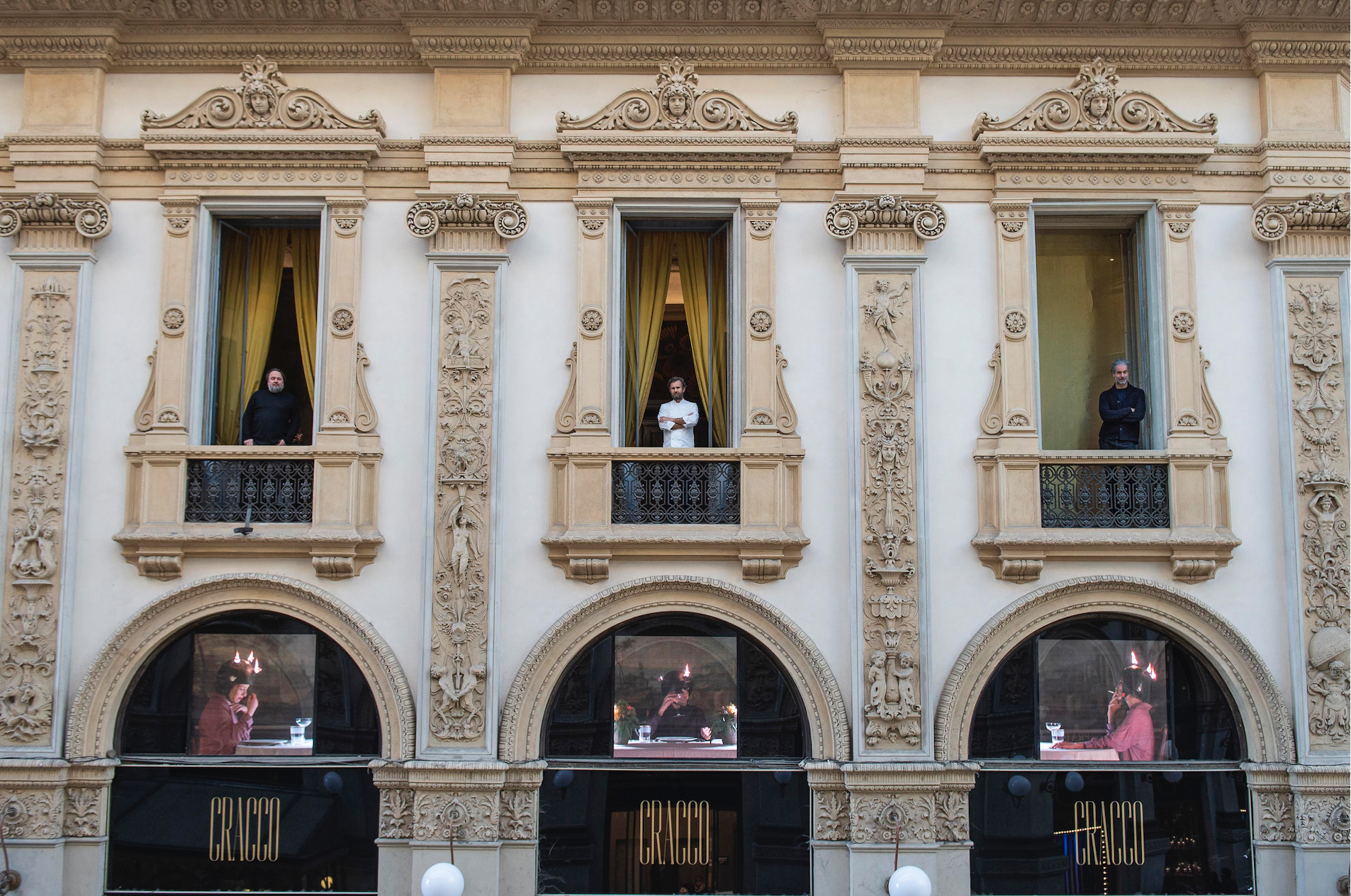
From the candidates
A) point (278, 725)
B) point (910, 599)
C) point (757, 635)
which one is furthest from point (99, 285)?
point (910, 599)

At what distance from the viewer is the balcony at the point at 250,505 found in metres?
12.0

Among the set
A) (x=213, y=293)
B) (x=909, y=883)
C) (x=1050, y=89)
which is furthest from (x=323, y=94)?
(x=909, y=883)

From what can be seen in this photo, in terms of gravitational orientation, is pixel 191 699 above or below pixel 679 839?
above

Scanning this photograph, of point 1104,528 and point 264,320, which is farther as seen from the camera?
point 264,320

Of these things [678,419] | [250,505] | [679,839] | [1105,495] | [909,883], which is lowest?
[909,883]

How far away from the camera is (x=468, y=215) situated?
12391 mm

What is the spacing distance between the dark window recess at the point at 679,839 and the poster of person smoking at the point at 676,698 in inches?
10.5

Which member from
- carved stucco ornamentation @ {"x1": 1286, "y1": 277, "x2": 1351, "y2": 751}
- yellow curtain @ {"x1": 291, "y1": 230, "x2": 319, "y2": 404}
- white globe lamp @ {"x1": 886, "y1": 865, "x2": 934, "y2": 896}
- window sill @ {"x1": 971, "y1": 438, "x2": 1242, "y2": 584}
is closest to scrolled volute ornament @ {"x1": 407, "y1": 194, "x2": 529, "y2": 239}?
yellow curtain @ {"x1": 291, "y1": 230, "x2": 319, "y2": 404}

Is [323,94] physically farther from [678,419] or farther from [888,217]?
[888,217]

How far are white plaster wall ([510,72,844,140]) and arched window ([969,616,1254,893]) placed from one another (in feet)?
18.6

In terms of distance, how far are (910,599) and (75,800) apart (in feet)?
27.0

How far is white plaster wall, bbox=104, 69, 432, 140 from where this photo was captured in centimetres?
1281

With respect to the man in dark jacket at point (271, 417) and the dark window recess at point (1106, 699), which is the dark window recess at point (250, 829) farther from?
the dark window recess at point (1106, 699)

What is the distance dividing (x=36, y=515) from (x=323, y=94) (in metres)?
5.10
